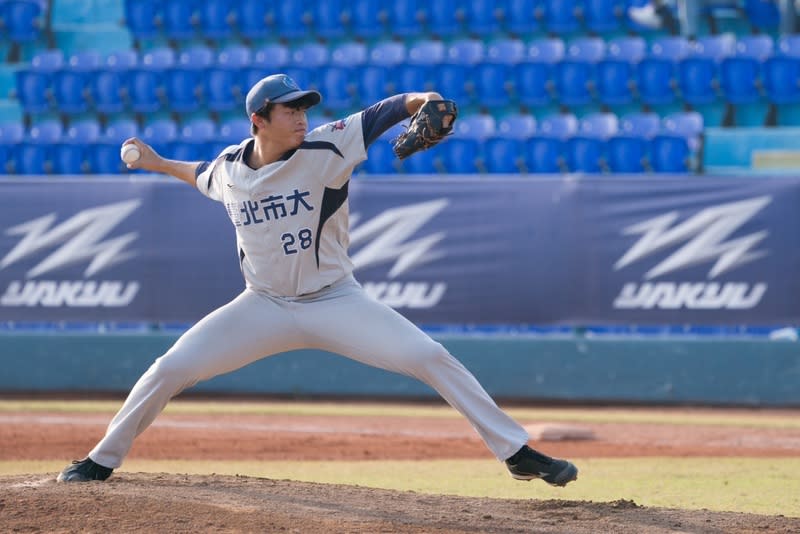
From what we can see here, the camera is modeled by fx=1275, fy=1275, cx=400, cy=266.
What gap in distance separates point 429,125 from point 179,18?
1450cm

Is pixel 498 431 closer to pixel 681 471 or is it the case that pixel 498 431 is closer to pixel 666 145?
pixel 681 471

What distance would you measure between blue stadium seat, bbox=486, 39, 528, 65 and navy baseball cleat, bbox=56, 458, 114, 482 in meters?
11.1

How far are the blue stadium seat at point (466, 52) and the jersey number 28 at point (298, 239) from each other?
10773mm

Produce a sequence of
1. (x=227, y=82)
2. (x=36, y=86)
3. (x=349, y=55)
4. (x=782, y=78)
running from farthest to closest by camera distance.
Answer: (x=36, y=86)
(x=227, y=82)
(x=349, y=55)
(x=782, y=78)

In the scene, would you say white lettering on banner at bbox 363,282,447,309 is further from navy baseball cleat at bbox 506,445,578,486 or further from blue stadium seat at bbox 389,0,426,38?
blue stadium seat at bbox 389,0,426,38

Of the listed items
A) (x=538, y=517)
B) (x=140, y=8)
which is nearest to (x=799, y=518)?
(x=538, y=517)

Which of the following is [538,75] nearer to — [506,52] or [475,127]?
[506,52]

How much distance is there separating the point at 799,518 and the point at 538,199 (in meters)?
6.43

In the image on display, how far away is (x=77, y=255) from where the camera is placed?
12438mm

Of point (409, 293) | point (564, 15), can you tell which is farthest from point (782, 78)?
point (409, 293)

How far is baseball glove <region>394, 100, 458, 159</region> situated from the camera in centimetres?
518

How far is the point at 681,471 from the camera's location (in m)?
7.96

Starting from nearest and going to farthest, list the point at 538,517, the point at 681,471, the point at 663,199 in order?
the point at 538,517 → the point at 681,471 → the point at 663,199

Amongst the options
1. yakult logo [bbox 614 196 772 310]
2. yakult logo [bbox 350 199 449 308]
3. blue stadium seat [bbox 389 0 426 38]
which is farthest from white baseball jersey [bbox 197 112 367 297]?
blue stadium seat [bbox 389 0 426 38]
